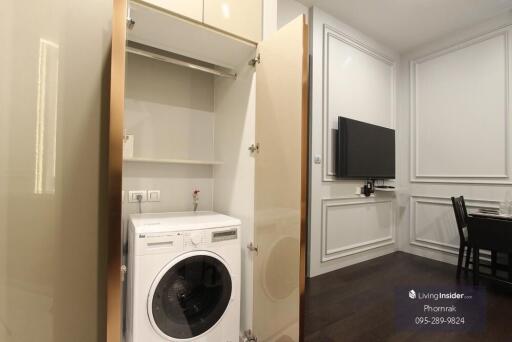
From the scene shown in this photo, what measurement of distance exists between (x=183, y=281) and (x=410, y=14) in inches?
150

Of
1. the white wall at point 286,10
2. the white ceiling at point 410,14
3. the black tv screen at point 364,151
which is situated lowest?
the black tv screen at point 364,151

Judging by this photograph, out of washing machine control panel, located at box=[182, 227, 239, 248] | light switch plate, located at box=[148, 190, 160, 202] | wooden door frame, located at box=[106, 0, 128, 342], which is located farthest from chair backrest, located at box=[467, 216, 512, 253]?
wooden door frame, located at box=[106, 0, 128, 342]

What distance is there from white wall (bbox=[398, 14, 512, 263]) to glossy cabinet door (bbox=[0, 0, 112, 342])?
161 inches

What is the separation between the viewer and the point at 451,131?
345 centimetres

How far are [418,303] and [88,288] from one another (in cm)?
265

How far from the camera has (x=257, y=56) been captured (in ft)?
5.40

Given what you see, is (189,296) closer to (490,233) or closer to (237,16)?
(237,16)

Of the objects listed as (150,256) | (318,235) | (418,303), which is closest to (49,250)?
(150,256)

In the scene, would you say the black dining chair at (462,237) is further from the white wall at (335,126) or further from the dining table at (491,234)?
the white wall at (335,126)

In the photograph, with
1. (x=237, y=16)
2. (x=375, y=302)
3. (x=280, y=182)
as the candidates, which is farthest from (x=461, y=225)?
(x=237, y=16)

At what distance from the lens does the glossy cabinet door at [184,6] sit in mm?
1346

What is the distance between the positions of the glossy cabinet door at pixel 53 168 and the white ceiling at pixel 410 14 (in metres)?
2.59

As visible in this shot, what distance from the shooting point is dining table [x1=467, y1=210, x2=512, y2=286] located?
246 centimetres

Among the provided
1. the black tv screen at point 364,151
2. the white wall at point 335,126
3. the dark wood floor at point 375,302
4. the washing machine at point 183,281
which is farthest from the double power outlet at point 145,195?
the black tv screen at point 364,151
